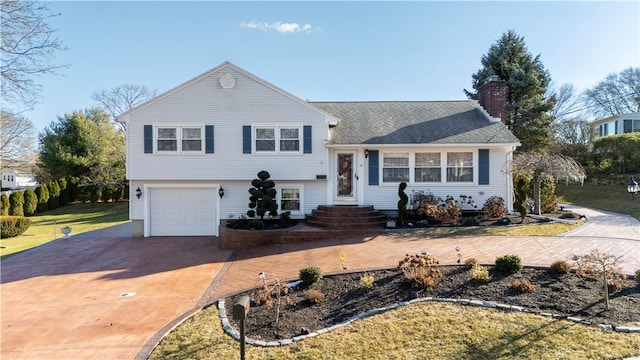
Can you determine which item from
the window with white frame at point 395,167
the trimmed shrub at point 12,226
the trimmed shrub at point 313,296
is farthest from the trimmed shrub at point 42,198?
the trimmed shrub at point 313,296

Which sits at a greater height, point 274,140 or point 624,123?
point 624,123

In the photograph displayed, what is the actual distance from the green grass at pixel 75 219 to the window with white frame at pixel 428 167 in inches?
712

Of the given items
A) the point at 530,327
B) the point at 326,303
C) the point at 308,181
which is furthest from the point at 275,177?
the point at 530,327

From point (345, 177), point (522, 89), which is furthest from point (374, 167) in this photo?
point (522, 89)

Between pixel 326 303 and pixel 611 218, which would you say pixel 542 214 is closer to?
pixel 611 218

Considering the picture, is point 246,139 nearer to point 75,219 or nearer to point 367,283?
point 367,283

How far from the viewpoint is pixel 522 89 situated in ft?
82.0

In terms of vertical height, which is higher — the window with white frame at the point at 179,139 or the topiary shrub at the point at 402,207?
the window with white frame at the point at 179,139

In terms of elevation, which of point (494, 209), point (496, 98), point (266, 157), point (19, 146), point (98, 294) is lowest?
point (98, 294)

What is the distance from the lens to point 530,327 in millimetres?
4738

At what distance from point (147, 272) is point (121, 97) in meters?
37.5

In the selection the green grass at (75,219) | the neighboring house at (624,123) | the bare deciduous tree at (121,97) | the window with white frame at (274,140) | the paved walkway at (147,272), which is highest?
the bare deciduous tree at (121,97)

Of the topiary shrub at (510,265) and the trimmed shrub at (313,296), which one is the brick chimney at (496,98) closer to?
the topiary shrub at (510,265)

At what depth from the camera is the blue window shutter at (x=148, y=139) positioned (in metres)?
13.6
